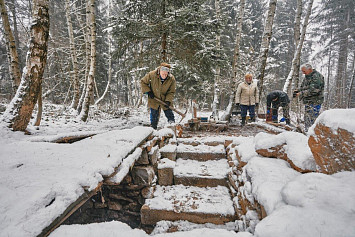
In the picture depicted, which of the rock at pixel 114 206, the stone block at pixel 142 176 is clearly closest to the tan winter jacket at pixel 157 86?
the stone block at pixel 142 176

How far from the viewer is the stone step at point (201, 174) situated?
9.69ft

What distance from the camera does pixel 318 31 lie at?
17.7 m

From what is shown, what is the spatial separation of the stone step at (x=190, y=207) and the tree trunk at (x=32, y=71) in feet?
10.7

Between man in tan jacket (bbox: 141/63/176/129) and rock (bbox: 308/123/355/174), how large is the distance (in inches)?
135

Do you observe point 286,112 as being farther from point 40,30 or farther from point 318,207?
point 40,30

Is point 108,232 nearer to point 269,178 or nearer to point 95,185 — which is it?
point 95,185

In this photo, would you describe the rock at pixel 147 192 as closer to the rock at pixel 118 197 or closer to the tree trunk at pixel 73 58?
the rock at pixel 118 197

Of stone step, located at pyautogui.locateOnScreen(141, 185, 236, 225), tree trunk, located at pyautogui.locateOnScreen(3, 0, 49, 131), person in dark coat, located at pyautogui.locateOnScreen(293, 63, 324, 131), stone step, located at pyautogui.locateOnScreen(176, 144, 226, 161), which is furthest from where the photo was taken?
person in dark coat, located at pyautogui.locateOnScreen(293, 63, 324, 131)

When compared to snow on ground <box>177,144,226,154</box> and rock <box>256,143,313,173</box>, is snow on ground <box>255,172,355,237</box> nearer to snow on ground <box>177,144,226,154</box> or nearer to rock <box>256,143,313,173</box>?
rock <box>256,143,313,173</box>

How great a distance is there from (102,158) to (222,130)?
4.81 meters

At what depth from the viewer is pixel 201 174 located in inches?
120

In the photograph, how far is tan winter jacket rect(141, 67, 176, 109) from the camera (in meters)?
4.36

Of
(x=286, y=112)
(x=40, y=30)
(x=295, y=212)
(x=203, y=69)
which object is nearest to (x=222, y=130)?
(x=286, y=112)

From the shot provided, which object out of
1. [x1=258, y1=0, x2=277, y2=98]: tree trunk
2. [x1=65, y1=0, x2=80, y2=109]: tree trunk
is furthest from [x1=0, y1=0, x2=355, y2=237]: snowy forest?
[x1=65, y1=0, x2=80, y2=109]: tree trunk
